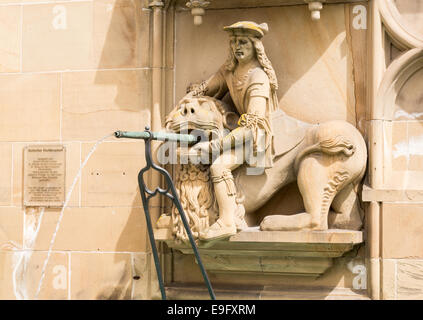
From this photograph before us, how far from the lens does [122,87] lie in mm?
7371

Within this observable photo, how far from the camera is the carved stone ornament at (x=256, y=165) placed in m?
6.73

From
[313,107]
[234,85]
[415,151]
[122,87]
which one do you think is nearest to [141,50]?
[122,87]

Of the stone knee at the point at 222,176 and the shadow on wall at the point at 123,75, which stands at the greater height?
the shadow on wall at the point at 123,75

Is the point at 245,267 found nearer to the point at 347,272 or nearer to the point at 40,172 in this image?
the point at 347,272

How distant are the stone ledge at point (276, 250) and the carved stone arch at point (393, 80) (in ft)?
2.70

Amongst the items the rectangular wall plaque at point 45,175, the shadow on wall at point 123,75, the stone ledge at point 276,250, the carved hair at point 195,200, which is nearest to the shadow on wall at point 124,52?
the shadow on wall at point 123,75

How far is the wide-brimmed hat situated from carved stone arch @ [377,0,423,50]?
0.79 meters

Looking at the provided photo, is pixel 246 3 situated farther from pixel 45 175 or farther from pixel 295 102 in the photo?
pixel 45 175

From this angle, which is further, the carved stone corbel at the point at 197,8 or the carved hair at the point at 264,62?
the carved stone corbel at the point at 197,8

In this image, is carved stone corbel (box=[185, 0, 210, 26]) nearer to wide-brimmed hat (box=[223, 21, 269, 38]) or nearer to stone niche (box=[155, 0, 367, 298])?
stone niche (box=[155, 0, 367, 298])

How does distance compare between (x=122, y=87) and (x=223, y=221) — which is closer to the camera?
Result: (x=223, y=221)

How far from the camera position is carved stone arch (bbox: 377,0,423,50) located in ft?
22.5

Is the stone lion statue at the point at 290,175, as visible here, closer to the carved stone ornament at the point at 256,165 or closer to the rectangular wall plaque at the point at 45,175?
the carved stone ornament at the point at 256,165

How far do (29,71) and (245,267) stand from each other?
2.11 meters
